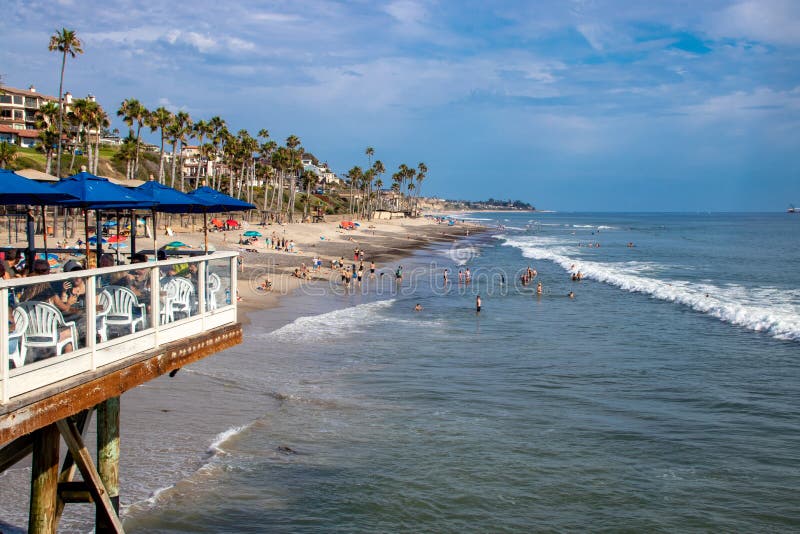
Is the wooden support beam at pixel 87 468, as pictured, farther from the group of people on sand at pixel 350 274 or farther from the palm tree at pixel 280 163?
the palm tree at pixel 280 163

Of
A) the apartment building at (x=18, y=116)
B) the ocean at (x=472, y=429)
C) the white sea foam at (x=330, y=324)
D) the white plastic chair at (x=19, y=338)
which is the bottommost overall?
the ocean at (x=472, y=429)

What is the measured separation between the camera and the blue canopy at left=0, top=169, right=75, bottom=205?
23.7 feet

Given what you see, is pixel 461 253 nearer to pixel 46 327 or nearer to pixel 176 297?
pixel 176 297

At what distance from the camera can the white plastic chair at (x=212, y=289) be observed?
7.92 meters

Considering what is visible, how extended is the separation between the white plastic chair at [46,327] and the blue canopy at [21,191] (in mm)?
2595

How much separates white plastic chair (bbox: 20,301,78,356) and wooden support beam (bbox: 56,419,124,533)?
77 cm

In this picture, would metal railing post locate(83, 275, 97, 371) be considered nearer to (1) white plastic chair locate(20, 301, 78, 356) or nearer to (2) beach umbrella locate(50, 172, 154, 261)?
(1) white plastic chair locate(20, 301, 78, 356)

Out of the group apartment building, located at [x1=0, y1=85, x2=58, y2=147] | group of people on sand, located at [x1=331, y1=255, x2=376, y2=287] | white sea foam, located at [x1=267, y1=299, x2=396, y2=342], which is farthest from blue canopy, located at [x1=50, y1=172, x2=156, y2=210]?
apartment building, located at [x1=0, y1=85, x2=58, y2=147]

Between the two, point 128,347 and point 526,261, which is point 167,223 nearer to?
point 526,261

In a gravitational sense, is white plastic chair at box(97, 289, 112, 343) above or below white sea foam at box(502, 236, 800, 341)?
above

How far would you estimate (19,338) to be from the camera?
4.86 m

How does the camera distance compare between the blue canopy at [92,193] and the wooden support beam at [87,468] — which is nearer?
the wooden support beam at [87,468]

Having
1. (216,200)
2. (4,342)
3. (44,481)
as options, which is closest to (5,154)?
(216,200)

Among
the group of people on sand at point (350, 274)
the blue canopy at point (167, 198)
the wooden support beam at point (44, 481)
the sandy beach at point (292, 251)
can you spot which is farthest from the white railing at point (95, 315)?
the group of people on sand at point (350, 274)
